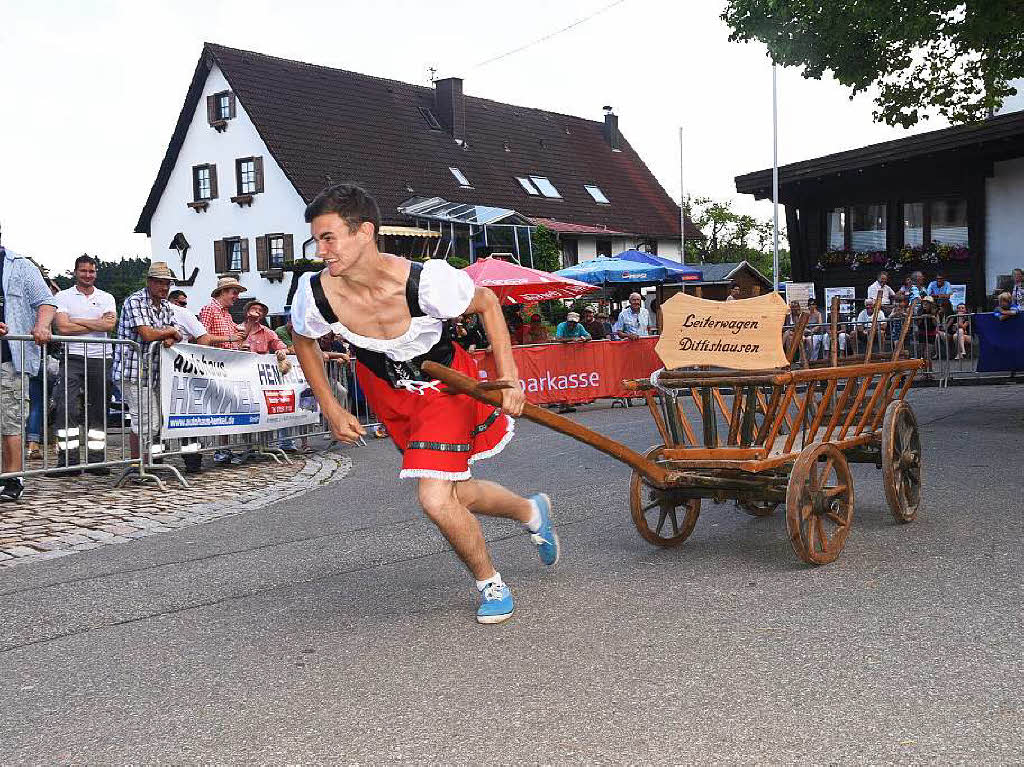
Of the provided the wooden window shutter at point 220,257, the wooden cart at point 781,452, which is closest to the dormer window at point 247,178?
the wooden window shutter at point 220,257

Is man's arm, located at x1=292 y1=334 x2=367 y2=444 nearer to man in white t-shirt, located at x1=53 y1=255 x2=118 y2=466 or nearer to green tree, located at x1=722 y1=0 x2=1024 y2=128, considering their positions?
man in white t-shirt, located at x1=53 y1=255 x2=118 y2=466

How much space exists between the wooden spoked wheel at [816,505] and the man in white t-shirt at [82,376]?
6.05 m

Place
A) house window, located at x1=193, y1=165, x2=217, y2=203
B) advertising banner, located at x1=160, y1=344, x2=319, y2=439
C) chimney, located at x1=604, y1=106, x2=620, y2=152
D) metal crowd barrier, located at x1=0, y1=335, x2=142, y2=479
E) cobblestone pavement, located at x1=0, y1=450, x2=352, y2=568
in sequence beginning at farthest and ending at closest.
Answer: chimney, located at x1=604, y1=106, x2=620, y2=152 < house window, located at x1=193, y1=165, x2=217, y2=203 < advertising banner, located at x1=160, y1=344, x2=319, y2=439 < metal crowd barrier, located at x1=0, y1=335, x2=142, y2=479 < cobblestone pavement, located at x1=0, y1=450, x2=352, y2=568

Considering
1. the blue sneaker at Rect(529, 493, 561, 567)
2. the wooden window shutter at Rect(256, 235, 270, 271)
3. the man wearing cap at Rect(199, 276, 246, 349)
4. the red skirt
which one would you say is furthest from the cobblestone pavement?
the wooden window shutter at Rect(256, 235, 270, 271)

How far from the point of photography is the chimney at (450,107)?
47.8 meters

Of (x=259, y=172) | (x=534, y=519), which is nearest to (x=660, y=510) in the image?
(x=534, y=519)

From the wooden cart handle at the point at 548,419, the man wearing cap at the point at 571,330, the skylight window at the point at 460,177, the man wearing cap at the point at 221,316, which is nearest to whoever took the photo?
the wooden cart handle at the point at 548,419

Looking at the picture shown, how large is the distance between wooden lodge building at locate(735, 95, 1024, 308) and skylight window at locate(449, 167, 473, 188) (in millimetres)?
15315

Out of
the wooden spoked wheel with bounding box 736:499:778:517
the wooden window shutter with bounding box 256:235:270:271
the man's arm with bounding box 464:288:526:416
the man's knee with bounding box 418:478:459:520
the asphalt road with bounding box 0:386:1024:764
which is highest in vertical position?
the wooden window shutter with bounding box 256:235:270:271

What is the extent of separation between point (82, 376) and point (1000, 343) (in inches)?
515

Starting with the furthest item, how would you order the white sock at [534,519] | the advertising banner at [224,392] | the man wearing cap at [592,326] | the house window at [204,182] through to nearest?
the house window at [204,182] < the man wearing cap at [592,326] < the advertising banner at [224,392] < the white sock at [534,519]

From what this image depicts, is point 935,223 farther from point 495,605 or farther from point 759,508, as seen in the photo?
point 495,605

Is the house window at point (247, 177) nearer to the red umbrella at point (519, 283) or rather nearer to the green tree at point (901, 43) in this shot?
the red umbrella at point (519, 283)

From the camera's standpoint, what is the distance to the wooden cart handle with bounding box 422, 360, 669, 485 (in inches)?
171
